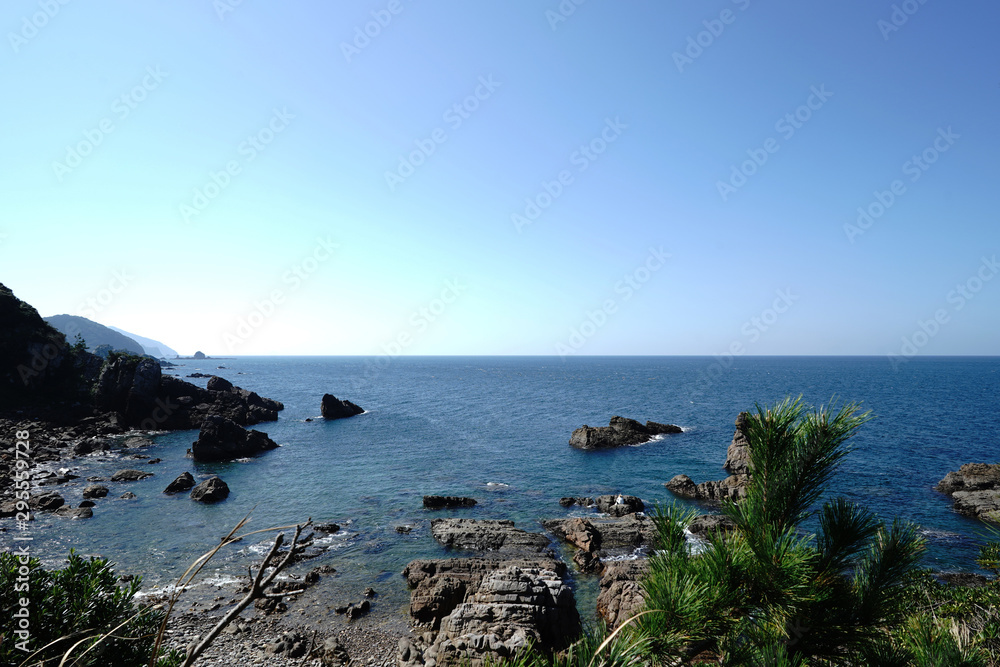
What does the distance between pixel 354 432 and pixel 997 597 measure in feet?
206

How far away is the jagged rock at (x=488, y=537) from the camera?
92.8ft

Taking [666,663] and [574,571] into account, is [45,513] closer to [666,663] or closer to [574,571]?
[574,571]

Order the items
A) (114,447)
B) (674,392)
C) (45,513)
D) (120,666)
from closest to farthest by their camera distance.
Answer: (120,666), (45,513), (114,447), (674,392)

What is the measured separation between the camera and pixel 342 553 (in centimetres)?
2802

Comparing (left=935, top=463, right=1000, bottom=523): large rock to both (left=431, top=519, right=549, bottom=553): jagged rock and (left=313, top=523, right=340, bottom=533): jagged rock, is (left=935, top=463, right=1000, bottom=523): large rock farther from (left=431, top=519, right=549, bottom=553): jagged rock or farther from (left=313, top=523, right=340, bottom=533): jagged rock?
(left=313, top=523, right=340, bottom=533): jagged rock

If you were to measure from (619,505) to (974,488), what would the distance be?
28.8 m

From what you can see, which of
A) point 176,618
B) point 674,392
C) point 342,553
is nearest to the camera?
point 176,618

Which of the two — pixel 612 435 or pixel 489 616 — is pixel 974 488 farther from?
pixel 489 616

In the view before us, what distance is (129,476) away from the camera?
41781 mm

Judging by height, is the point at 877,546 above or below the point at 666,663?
above

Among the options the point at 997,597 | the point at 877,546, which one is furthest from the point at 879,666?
the point at 997,597

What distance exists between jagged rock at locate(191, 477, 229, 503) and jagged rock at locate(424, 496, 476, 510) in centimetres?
1639

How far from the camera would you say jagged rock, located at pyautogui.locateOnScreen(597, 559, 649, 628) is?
63.6ft

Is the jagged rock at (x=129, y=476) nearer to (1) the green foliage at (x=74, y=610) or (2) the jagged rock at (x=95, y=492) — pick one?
(2) the jagged rock at (x=95, y=492)
